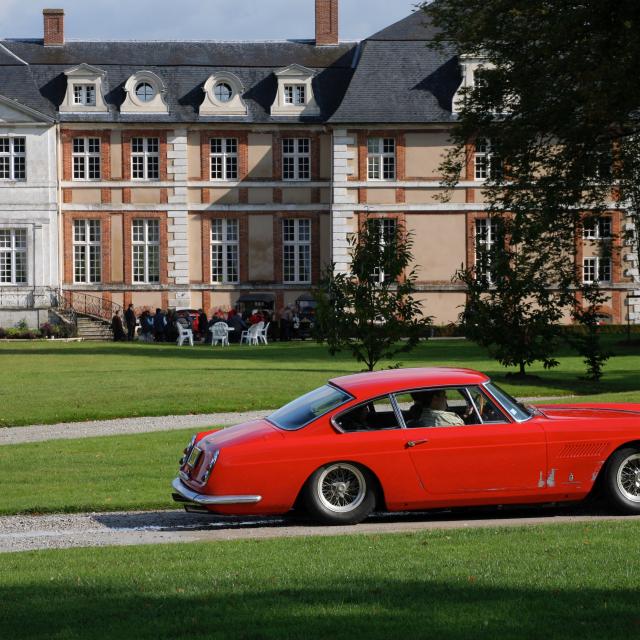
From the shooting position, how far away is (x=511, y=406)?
1175 cm

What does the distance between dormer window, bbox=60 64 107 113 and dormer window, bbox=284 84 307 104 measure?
7.50m

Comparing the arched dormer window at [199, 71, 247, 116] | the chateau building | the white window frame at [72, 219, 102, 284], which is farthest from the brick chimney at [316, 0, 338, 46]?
the white window frame at [72, 219, 102, 284]

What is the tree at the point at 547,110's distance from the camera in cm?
2669

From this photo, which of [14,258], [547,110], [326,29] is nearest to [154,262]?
[14,258]

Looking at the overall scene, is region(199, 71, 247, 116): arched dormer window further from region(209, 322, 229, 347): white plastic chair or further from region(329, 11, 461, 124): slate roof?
region(209, 322, 229, 347): white plastic chair

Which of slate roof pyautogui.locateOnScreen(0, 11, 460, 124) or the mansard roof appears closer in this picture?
slate roof pyautogui.locateOnScreen(0, 11, 460, 124)

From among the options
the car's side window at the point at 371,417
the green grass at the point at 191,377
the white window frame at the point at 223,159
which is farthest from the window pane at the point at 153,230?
the car's side window at the point at 371,417

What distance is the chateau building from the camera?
176ft

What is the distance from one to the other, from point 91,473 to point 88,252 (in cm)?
4036

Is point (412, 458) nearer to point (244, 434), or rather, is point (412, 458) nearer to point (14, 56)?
point (244, 434)

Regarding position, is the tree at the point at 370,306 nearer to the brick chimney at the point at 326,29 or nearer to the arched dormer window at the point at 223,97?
the arched dormer window at the point at 223,97

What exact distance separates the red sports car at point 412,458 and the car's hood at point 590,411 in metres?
0.09

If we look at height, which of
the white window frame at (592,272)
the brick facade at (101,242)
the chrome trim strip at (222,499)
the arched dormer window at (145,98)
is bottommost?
the chrome trim strip at (222,499)

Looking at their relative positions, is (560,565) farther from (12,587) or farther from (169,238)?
(169,238)
